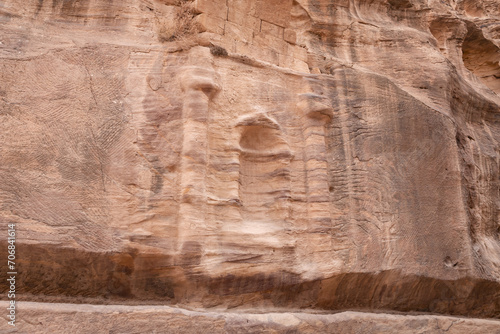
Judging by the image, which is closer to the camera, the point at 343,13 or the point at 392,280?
the point at 392,280

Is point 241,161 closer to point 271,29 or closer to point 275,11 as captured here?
point 271,29

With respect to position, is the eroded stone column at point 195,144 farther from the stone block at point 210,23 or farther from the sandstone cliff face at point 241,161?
the stone block at point 210,23

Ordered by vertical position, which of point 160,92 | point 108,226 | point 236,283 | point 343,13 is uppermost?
point 343,13

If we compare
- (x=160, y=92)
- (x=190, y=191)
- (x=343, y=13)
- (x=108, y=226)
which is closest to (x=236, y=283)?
(x=190, y=191)

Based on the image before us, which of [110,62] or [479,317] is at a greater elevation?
[110,62]

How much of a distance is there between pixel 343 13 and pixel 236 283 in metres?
4.49

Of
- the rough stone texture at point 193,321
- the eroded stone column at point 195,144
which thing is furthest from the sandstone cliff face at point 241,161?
the rough stone texture at point 193,321

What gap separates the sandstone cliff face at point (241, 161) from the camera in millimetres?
5348

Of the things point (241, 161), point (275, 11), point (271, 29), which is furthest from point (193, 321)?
point (275, 11)

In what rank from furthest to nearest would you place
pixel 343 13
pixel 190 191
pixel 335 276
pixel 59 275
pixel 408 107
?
pixel 343 13 → pixel 408 107 → pixel 335 276 → pixel 190 191 → pixel 59 275

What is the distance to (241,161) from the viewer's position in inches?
248

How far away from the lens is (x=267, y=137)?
6477 millimetres

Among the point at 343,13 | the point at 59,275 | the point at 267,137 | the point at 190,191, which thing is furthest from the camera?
the point at 343,13

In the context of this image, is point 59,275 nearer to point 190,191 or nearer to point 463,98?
point 190,191
